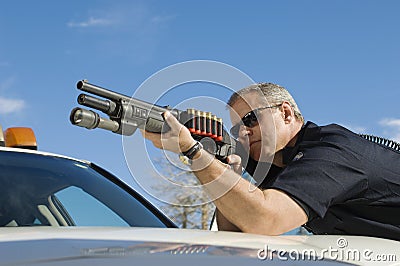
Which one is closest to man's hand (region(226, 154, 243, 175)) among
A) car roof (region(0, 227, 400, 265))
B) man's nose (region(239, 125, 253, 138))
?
man's nose (region(239, 125, 253, 138))

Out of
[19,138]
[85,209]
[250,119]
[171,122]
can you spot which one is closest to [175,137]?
[171,122]

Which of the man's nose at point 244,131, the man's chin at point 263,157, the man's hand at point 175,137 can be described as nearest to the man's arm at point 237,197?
the man's hand at point 175,137

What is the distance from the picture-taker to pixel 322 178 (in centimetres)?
276

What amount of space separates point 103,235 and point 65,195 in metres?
1.26

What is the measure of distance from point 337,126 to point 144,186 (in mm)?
1108

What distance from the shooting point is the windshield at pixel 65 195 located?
9.46ft

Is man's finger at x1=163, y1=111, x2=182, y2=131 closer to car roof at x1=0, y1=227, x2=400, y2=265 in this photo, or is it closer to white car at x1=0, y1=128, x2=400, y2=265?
white car at x1=0, y1=128, x2=400, y2=265

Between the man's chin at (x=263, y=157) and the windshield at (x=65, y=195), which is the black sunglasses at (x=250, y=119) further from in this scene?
the windshield at (x=65, y=195)

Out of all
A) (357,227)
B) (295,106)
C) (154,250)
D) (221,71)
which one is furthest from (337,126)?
(154,250)

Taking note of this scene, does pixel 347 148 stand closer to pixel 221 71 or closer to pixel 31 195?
pixel 221 71

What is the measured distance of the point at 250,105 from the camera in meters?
3.15

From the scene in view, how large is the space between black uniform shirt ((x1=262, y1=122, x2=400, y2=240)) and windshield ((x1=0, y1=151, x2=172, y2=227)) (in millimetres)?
706

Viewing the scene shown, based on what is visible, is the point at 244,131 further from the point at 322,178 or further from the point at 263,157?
the point at 322,178

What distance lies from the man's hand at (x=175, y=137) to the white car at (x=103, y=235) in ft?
1.17
